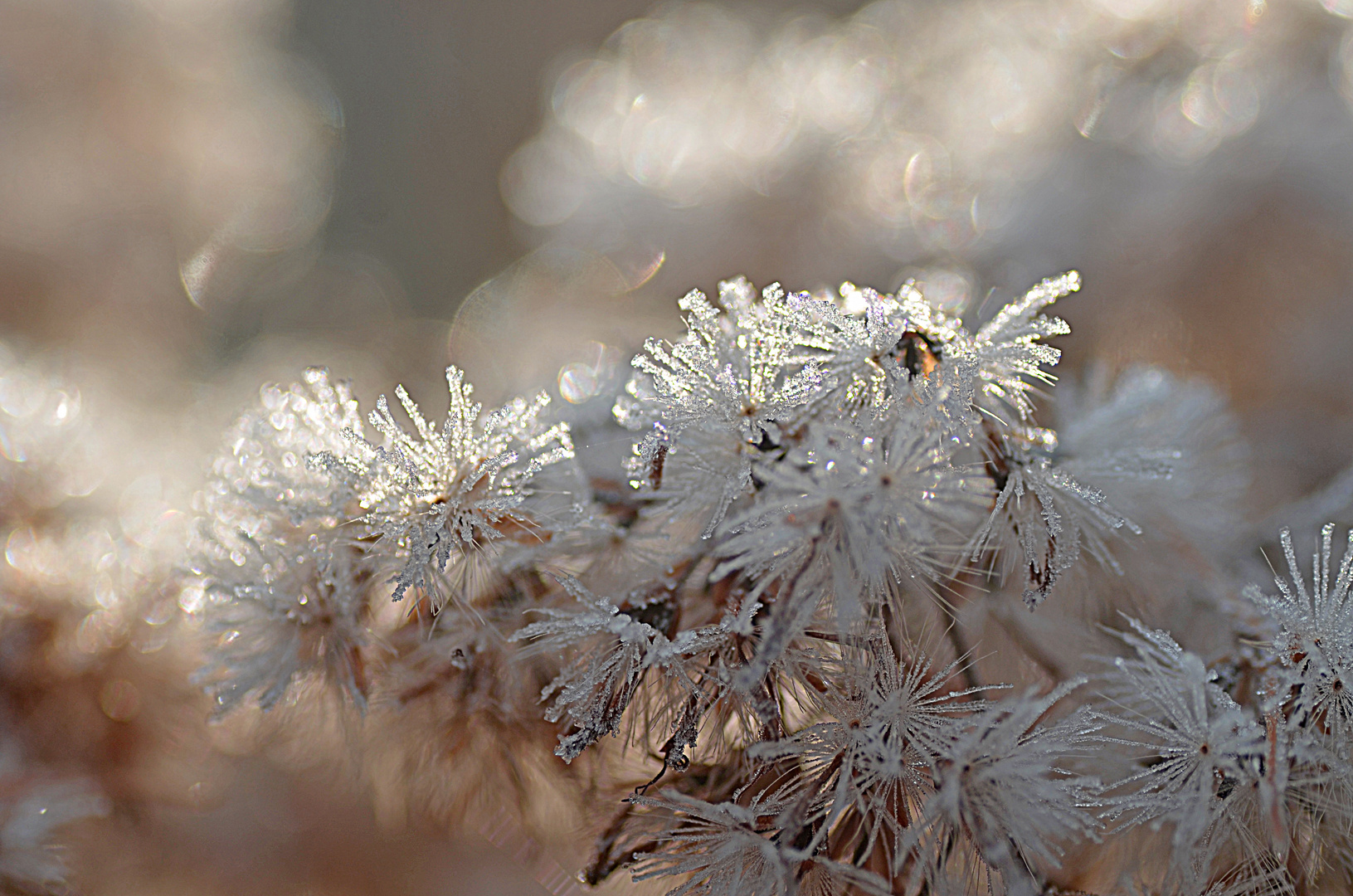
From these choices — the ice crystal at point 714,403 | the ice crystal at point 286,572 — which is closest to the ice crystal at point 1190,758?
the ice crystal at point 714,403

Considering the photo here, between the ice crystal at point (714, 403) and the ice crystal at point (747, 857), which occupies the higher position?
the ice crystal at point (714, 403)

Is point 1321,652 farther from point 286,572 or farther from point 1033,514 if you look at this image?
point 286,572

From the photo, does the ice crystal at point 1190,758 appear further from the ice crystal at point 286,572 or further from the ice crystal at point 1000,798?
the ice crystal at point 286,572

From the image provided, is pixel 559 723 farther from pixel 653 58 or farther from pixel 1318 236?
pixel 653 58

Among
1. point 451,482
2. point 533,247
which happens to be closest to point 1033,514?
point 451,482

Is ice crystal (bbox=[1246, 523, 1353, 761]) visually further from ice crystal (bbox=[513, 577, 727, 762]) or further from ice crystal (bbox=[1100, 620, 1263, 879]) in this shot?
ice crystal (bbox=[513, 577, 727, 762])

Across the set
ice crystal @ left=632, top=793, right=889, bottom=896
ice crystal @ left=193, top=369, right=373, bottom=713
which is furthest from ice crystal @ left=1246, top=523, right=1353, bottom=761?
ice crystal @ left=193, top=369, right=373, bottom=713

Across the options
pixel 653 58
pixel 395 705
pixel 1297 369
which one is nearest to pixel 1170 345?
pixel 1297 369
